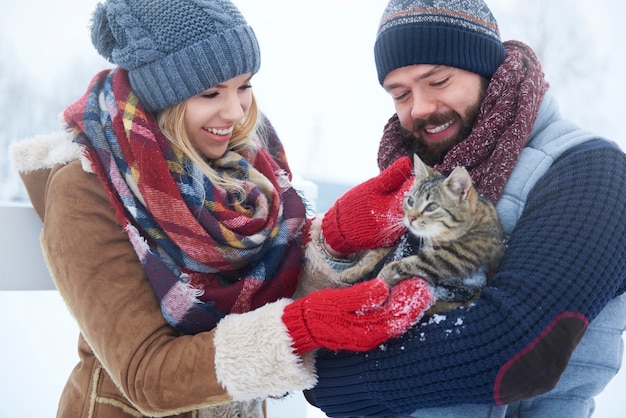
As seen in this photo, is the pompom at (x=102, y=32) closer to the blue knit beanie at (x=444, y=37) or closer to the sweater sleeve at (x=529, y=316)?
Answer: the blue knit beanie at (x=444, y=37)

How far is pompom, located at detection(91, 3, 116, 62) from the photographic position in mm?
1269

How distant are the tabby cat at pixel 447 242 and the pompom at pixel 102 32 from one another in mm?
900

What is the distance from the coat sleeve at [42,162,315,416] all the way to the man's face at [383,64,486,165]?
71 cm

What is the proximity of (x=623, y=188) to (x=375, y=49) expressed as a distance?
855 millimetres

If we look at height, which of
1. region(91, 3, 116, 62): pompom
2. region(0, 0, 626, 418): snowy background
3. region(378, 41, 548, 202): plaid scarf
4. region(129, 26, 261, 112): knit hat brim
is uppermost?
region(91, 3, 116, 62): pompom

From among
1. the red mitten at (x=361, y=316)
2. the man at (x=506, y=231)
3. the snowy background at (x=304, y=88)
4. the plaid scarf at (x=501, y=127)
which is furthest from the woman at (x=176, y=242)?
the snowy background at (x=304, y=88)

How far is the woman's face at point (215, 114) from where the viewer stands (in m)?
1.32

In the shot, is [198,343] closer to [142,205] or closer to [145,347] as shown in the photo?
[145,347]

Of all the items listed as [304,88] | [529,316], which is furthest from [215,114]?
[304,88]

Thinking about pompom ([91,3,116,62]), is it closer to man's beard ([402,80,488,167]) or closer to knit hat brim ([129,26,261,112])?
knit hat brim ([129,26,261,112])

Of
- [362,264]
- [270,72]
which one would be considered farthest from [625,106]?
[362,264]

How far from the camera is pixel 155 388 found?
1066 millimetres

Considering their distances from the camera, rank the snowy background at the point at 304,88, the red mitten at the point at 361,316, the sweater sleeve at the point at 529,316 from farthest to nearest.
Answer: the snowy background at the point at 304,88, the red mitten at the point at 361,316, the sweater sleeve at the point at 529,316

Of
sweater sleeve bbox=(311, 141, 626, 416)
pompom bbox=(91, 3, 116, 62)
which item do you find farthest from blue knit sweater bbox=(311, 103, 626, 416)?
pompom bbox=(91, 3, 116, 62)
